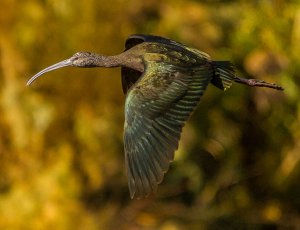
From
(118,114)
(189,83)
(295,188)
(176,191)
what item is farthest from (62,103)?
(189,83)

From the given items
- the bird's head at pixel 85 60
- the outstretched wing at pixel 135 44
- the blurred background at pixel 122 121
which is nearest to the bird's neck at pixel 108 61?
the bird's head at pixel 85 60

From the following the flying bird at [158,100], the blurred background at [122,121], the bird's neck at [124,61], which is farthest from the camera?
the blurred background at [122,121]

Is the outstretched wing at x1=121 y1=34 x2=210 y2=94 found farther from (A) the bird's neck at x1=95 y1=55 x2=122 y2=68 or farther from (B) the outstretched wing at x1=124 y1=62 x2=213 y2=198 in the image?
(B) the outstretched wing at x1=124 y1=62 x2=213 y2=198

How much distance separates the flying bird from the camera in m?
5.12

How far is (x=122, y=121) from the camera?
9484 mm

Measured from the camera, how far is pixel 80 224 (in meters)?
9.46

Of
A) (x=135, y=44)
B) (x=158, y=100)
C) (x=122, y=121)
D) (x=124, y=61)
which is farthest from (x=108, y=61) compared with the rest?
(x=122, y=121)

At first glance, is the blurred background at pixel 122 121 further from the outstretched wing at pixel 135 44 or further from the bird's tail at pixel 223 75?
the bird's tail at pixel 223 75

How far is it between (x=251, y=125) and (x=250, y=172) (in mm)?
371

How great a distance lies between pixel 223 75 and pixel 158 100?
1.32 ft

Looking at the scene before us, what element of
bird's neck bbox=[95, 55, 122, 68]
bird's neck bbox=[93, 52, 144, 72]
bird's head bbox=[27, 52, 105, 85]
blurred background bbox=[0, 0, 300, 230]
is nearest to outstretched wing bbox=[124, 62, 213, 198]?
bird's neck bbox=[93, 52, 144, 72]

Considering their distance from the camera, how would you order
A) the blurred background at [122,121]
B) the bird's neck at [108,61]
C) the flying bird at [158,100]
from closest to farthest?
the flying bird at [158,100], the bird's neck at [108,61], the blurred background at [122,121]

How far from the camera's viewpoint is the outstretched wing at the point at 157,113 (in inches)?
203

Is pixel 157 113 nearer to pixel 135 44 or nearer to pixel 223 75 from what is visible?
pixel 223 75
